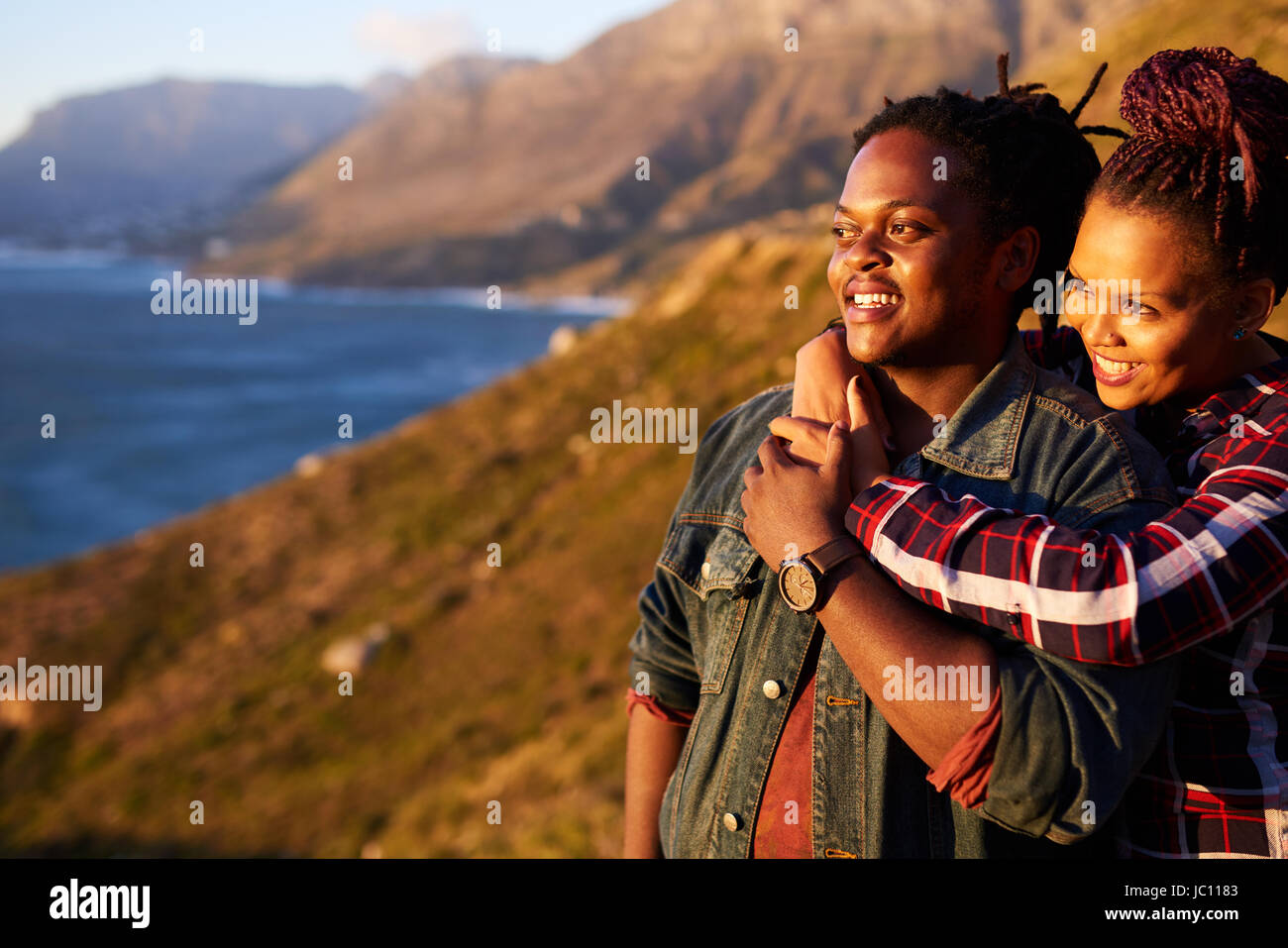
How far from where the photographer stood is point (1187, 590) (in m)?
2.14

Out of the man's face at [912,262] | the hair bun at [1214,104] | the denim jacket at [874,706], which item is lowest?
the denim jacket at [874,706]

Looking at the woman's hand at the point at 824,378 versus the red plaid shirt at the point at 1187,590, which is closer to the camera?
the red plaid shirt at the point at 1187,590

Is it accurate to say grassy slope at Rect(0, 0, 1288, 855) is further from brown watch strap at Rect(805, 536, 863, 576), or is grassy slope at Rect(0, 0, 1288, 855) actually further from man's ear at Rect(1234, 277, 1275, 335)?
man's ear at Rect(1234, 277, 1275, 335)

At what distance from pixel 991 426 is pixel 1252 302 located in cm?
72

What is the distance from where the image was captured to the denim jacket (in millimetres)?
2238

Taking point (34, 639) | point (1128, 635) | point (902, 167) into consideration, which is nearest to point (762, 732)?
point (1128, 635)

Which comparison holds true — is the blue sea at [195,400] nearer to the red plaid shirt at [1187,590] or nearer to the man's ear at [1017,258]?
the man's ear at [1017,258]

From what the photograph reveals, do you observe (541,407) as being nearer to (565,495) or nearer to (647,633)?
(565,495)

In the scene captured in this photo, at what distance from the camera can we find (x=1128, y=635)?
2.14 metres

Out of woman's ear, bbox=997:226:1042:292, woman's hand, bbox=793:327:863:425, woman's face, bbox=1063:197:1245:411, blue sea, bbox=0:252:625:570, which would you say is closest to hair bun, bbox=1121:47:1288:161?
woman's face, bbox=1063:197:1245:411

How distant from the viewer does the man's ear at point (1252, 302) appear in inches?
103

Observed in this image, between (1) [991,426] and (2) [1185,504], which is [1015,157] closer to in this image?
(1) [991,426]

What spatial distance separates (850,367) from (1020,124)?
79 cm

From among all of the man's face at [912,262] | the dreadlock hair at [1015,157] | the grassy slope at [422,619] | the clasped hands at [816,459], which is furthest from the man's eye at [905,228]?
the grassy slope at [422,619]
